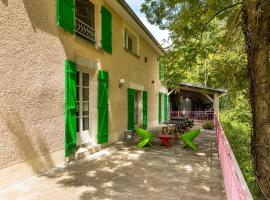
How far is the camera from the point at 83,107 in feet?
25.7

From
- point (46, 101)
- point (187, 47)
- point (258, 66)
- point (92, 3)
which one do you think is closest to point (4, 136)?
point (46, 101)

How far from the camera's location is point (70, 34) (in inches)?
261

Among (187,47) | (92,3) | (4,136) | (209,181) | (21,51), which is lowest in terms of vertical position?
(209,181)

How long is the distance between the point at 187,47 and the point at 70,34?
3514 millimetres

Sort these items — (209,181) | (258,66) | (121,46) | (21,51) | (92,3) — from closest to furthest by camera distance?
(258,66)
(21,51)
(209,181)
(92,3)
(121,46)

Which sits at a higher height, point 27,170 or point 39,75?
point 39,75

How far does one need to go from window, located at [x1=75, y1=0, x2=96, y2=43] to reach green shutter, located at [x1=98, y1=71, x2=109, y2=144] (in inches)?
46.8

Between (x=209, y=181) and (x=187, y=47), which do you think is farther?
(x=187, y=47)

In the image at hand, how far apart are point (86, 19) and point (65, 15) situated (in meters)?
2.43

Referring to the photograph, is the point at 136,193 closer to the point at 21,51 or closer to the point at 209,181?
the point at 209,181

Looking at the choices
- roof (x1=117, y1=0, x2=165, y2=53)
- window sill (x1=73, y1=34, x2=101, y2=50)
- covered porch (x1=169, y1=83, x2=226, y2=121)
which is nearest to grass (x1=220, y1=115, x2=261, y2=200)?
roof (x1=117, y1=0, x2=165, y2=53)

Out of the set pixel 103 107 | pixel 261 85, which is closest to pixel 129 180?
pixel 261 85

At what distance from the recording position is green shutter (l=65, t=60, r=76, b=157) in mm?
6375

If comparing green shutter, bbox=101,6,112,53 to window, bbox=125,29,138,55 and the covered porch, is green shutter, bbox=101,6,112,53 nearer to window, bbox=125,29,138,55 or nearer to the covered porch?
window, bbox=125,29,138,55
